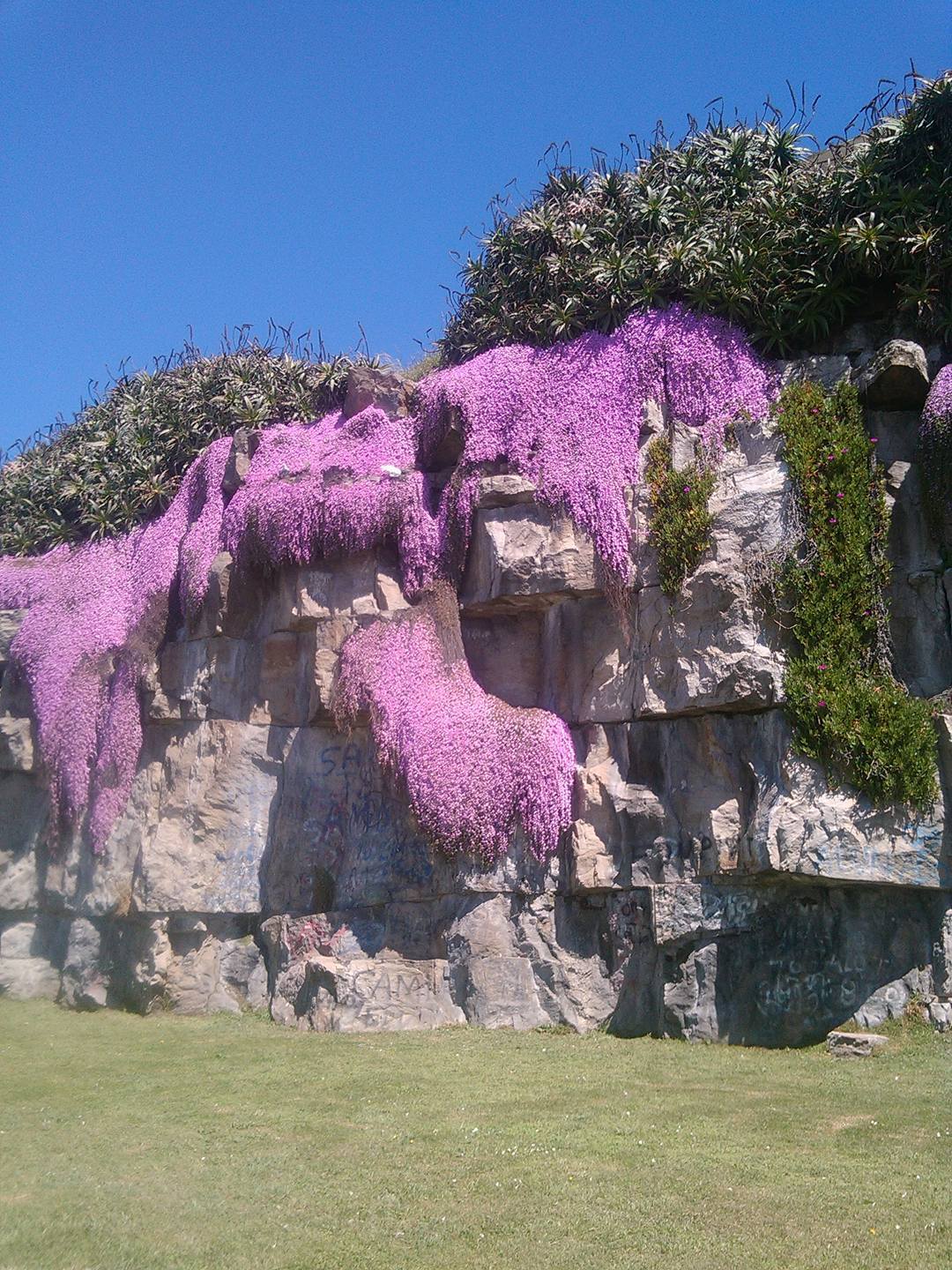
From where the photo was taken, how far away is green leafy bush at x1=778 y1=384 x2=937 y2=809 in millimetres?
12312

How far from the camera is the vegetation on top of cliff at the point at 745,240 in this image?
47.6ft

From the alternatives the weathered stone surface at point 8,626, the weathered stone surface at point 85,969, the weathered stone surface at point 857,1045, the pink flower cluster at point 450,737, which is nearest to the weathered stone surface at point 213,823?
the weathered stone surface at point 85,969

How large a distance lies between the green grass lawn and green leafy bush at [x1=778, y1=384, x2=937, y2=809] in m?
2.91

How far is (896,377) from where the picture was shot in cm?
1396

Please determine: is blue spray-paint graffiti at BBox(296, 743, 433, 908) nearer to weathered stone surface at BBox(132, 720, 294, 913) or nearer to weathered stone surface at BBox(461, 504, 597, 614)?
weathered stone surface at BBox(132, 720, 294, 913)

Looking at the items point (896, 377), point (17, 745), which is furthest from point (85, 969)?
point (896, 377)

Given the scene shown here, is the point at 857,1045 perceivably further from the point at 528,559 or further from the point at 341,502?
the point at 341,502

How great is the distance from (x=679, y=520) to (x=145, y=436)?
10.9 metres

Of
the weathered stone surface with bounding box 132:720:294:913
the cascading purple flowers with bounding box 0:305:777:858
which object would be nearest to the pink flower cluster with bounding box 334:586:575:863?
the cascading purple flowers with bounding box 0:305:777:858

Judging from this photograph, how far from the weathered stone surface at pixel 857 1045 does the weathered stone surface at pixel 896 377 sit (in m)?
7.82

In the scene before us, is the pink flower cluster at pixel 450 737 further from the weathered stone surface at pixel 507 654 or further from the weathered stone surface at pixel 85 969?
the weathered stone surface at pixel 85 969

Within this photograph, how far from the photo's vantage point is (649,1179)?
801cm

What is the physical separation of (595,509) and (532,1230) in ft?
31.3

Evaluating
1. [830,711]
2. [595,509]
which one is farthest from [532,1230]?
[595,509]
